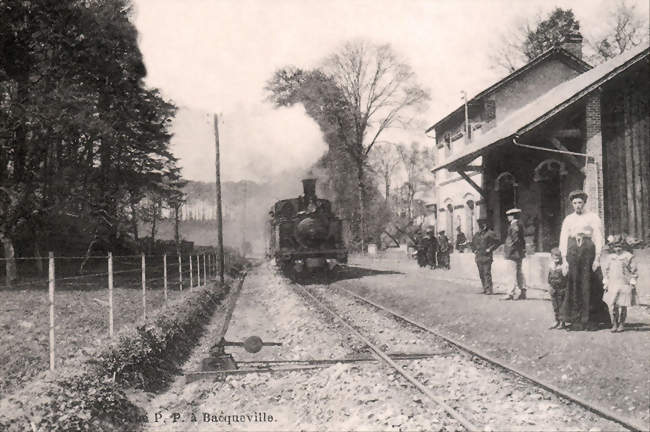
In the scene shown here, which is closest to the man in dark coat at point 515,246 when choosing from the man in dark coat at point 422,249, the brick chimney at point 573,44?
the man in dark coat at point 422,249

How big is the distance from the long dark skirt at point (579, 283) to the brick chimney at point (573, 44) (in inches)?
788

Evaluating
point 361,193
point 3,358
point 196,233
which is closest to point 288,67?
point 361,193

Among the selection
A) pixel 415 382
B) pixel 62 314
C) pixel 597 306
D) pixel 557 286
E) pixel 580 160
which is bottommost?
pixel 415 382

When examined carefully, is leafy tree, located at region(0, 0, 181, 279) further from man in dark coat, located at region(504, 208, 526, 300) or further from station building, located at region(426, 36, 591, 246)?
man in dark coat, located at region(504, 208, 526, 300)

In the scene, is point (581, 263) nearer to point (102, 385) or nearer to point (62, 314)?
point (102, 385)

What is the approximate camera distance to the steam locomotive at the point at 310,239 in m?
21.8

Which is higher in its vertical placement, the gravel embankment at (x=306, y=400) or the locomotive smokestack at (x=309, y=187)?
the locomotive smokestack at (x=309, y=187)

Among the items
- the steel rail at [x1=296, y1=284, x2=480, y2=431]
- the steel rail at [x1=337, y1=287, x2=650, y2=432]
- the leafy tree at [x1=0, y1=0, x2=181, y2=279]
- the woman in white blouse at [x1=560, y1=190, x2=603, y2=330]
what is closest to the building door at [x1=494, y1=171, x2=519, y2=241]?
the steel rail at [x1=296, y1=284, x2=480, y2=431]

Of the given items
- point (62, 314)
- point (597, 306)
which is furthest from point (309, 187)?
point (597, 306)

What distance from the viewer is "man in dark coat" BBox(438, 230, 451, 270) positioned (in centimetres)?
2273

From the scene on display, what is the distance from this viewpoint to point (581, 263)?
9023 mm

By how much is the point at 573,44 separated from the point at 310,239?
14899 mm

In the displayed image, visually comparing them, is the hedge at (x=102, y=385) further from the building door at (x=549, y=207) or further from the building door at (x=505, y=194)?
the building door at (x=505, y=194)

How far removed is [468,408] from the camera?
6117mm
